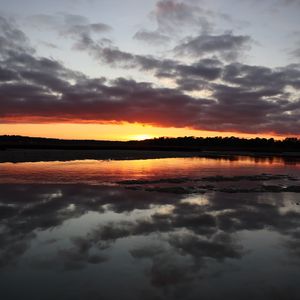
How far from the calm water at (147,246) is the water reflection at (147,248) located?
0.02 m

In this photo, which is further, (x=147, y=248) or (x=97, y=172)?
(x=97, y=172)

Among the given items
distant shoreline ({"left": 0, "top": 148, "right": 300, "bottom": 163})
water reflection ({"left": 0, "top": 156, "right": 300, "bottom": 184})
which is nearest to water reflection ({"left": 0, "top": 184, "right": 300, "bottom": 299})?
water reflection ({"left": 0, "top": 156, "right": 300, "bottom": 184})

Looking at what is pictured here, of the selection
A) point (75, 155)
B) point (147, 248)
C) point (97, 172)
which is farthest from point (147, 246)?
point (75, 155)

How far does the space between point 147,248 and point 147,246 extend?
6.5 inches

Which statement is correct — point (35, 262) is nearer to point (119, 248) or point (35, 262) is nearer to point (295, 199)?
point (119, 248)

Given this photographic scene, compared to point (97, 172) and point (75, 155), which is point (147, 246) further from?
point (75, 155)

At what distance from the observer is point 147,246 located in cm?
948

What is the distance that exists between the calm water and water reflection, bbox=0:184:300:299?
24 millimetres

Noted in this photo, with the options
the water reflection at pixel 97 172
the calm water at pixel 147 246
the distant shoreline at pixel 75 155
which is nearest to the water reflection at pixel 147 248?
the calm water at pixel 147 246

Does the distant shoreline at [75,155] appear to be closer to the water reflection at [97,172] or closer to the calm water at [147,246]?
the water reflection at [97,172]

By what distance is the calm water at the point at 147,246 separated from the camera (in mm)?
6855

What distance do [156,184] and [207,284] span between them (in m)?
15.4

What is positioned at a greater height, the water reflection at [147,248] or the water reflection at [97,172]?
the water reflection at [97,172]

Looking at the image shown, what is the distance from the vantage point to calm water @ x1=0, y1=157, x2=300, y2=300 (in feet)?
22.5
